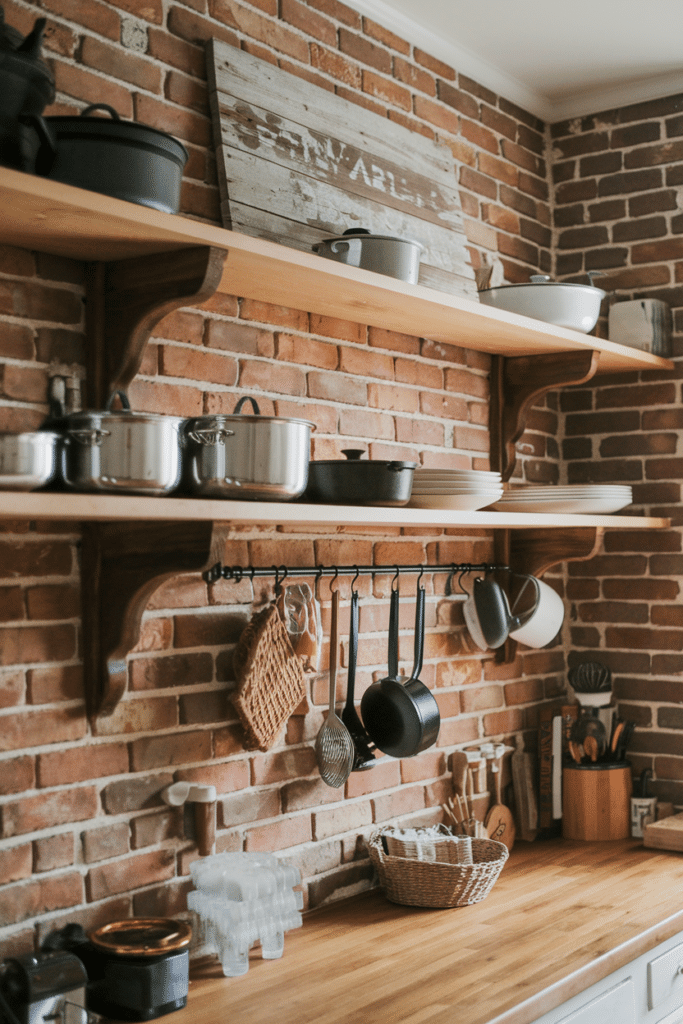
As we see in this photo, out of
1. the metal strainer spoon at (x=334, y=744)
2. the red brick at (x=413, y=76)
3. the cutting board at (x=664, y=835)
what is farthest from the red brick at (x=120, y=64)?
the cutting board at (x=664, y=835)

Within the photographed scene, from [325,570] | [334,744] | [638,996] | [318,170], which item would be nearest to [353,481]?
[325,570]

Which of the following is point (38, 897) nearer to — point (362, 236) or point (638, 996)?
point (638, 996)

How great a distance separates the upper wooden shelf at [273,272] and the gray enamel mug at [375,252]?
44 mm

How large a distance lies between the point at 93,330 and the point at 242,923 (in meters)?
1.07

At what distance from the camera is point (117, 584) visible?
1736 millimetres

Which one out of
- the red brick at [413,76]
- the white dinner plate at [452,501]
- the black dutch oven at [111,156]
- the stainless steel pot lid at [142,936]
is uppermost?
the red brick at [413,76]

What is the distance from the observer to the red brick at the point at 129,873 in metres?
1.80

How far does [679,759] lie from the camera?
291 centimetres

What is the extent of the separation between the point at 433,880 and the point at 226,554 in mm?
837

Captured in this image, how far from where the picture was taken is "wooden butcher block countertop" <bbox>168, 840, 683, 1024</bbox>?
1719mm

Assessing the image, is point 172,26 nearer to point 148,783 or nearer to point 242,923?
point 148,783

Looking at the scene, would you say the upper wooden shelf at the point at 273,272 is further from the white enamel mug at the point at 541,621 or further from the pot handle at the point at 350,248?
the white enamel mug at the point at 541,621

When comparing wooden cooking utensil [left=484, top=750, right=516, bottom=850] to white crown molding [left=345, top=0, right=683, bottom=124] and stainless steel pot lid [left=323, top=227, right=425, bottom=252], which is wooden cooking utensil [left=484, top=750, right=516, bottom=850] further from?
white crown molding [left=345, top=0, right=683, bottom=124]

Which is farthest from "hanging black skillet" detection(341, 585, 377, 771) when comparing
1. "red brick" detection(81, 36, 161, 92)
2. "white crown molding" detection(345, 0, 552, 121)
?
"white crown molding" detection(345, 0, 552, 121)
